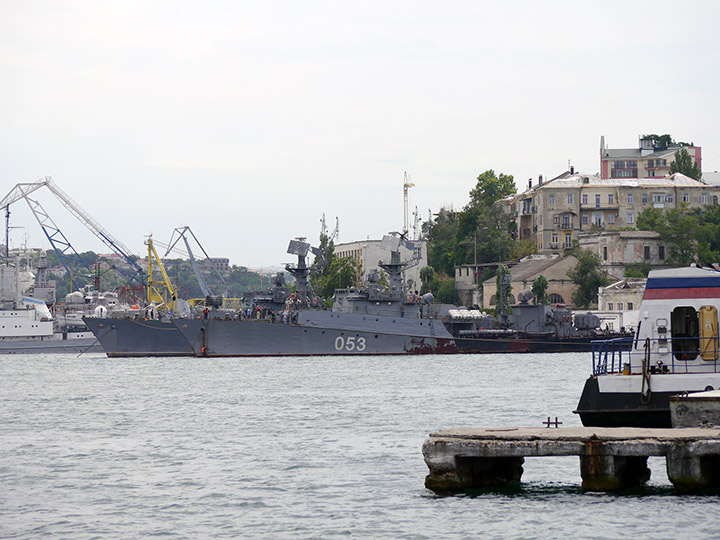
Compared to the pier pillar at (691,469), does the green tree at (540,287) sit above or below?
above

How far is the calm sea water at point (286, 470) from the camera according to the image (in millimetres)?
19312

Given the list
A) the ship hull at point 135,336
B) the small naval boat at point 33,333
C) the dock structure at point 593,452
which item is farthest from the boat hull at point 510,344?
the dock structure at point 593,452

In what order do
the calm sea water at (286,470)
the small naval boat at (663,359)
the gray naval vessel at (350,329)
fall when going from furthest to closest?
the gray naval vessel at (350,329), the small naval boat at (663,359), the calm sea water at (286,470)

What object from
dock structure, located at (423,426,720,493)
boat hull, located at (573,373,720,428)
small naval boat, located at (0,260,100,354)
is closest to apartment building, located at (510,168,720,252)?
small naval boat, located at (0,260,100,354)

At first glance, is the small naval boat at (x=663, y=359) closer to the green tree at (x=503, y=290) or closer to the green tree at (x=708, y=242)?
the green tree at (x=503, y=290)

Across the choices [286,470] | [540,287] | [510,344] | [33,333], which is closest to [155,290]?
[33,333]

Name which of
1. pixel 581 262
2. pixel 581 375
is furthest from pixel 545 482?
pixel 581 262

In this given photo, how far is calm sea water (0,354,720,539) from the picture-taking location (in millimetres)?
19312

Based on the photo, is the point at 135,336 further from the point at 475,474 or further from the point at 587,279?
the point at 475,474

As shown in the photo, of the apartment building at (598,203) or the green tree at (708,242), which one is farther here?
the apartment building at (598,203)

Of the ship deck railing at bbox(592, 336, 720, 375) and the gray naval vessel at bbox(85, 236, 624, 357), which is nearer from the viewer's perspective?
the ship deck railing at bbox(592, 336, 720, 375)

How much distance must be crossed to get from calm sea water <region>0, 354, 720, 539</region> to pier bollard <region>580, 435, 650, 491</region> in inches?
8.7

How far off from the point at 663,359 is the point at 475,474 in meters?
6.78

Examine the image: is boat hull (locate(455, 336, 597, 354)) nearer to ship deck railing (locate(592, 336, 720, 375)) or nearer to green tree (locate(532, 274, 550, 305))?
green tree (locate(532, 274, 550, 305))
